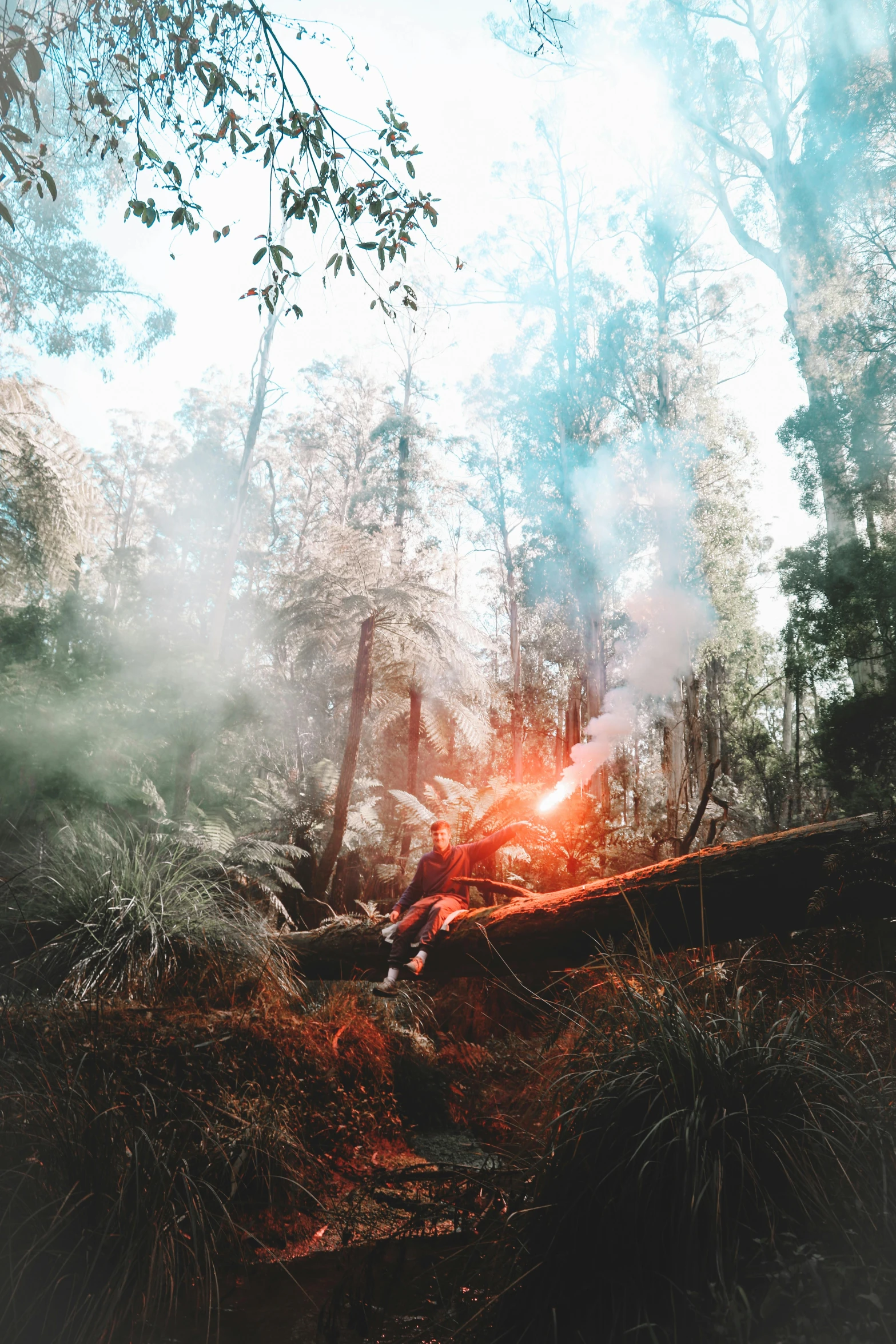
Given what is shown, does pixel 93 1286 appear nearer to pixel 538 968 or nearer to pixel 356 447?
pixel 538 968

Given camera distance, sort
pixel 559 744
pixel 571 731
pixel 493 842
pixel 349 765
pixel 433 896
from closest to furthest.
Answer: pixel 433 896, pixel 493 842, pixel 349 765, pixel 571 731, pixel 559 744

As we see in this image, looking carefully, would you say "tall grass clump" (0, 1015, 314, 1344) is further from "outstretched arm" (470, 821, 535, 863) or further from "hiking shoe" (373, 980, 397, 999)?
"outstretched arm" (470, 821, 535, 863)

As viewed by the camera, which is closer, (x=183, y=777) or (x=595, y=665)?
(x=183, y=777)

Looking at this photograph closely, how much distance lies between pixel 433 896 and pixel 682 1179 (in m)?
3.30

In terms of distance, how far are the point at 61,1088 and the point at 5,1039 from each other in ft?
1.64

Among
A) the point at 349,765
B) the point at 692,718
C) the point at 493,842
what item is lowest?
the point at 493,842

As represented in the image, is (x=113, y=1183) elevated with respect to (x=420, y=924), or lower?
lower

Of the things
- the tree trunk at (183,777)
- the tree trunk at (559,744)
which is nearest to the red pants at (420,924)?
the tree trunk at (559,744)

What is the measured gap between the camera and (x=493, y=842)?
17.9ft

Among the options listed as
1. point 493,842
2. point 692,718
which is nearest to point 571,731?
point 692,718

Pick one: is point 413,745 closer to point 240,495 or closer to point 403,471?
point 240,495

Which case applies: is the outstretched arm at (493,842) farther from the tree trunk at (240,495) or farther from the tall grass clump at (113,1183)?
Result: the tree trunk at (240,495)

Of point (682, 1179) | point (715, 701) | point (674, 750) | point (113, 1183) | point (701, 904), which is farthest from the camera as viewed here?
point (715, 701)

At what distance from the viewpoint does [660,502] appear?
1478cm
